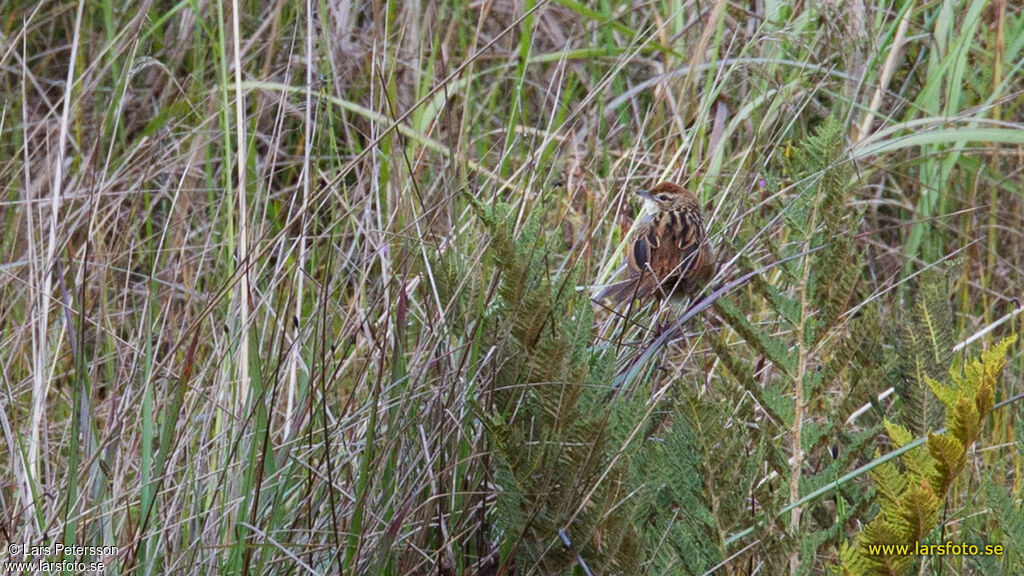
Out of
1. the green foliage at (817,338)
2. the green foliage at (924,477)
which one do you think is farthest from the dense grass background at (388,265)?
the green foliage at (924,477)

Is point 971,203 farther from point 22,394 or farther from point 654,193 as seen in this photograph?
point 22,394

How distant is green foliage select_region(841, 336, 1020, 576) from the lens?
1732 millimetres

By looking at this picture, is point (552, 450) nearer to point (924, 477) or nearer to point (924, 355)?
point (924, 477)

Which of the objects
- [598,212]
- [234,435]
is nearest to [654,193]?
[598,212]

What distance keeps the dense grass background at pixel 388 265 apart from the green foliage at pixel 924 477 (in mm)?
207

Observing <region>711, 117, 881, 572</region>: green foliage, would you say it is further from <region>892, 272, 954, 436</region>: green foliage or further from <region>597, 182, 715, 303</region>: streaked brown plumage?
<region>597, 182, 715, 303</region>: streaked brown plumage

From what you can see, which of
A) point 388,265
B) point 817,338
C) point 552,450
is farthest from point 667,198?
point 552,450

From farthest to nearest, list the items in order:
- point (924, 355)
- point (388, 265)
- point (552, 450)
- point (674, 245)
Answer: point (674, 245) → point (388, 265) → point (924, 355) → point (552, 450)

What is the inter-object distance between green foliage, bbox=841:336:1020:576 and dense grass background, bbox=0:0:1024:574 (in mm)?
207

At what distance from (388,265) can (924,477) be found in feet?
4.51

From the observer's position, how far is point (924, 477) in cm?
182

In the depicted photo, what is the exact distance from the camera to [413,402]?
227 centimetres

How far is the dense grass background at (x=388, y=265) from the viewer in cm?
224

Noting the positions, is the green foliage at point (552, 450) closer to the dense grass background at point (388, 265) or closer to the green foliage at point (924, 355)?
the dense grass background at point (388, 265)
